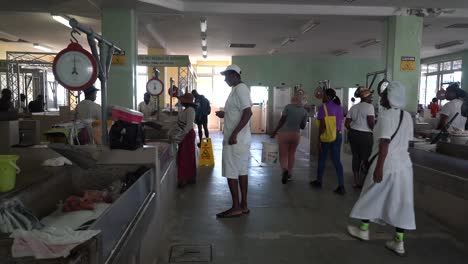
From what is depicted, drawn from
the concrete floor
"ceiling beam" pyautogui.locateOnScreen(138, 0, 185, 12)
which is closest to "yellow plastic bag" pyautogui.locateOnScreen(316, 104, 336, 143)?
the concrete floor

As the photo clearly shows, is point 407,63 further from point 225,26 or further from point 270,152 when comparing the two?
point 225,26

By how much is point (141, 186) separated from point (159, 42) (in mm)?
10246

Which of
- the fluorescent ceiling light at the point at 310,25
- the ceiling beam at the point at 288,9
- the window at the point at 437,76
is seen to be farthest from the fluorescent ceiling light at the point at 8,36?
the window at the point at 437,76

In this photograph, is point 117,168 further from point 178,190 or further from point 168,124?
point 168,124

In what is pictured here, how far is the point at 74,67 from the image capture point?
299cm

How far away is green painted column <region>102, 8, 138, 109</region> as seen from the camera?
6.93m

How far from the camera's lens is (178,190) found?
5.63 metres

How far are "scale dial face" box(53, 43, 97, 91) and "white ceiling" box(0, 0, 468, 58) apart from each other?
12.9 feet

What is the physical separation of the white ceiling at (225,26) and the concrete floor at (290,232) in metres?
3.62

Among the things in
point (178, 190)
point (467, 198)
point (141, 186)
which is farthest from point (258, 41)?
point (141, 186)

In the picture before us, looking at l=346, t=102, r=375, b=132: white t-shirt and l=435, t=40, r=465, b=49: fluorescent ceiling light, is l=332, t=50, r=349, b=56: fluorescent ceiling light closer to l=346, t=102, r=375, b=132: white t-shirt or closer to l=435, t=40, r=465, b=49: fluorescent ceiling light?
l=435, t=40, r=465, b=49: fluorescent ceiling light

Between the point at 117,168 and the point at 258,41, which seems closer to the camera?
the point at 117,168

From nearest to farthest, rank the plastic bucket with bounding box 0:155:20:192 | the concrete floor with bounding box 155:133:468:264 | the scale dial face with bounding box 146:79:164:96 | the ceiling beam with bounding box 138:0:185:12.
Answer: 1. the plastic bucket with bounding box 0:155:20:192
2. the concrete floor with bounding box 155:133:468:264
3. the ceiling beam with bounding box 138:0:185:12
4. the scale dial face with bounding box 146:79:164:96

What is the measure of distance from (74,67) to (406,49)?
21.0ft
